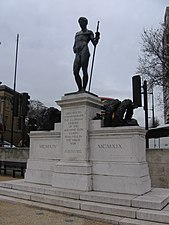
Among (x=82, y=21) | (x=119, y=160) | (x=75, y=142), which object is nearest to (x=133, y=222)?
(x=119, y=160)

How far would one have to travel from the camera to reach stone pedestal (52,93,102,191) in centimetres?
855

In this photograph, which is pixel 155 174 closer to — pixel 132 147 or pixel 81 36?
pixel 132 147

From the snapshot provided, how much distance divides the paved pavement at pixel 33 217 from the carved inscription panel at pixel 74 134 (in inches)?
86.0

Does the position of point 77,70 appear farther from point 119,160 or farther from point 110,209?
point 110,209

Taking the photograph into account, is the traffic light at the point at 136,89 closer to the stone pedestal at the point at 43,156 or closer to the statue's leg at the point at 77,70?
the statue's leg at the point at 77,70

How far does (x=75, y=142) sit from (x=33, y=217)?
301 centimetres

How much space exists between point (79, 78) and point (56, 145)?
2.67 m

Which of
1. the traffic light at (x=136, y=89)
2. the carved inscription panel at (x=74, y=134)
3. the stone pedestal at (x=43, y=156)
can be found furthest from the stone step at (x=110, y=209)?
the traffic light at (x=136, y=89)

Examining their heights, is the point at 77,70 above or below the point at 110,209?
above

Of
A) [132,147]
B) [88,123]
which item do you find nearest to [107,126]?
[88,123]

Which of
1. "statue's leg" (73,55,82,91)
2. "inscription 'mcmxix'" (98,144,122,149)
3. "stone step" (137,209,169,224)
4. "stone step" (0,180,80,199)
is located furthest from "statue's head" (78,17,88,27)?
"stone step" (137,209,169,224)

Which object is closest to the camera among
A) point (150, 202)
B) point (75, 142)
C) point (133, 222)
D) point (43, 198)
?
point (133, 222)

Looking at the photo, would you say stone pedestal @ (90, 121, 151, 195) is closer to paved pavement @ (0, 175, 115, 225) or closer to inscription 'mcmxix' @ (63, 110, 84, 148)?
inscription 'mcmxix' @ (63, 110, 84, 148)

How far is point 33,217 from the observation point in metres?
6.75
